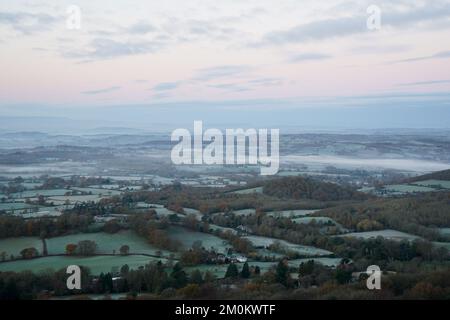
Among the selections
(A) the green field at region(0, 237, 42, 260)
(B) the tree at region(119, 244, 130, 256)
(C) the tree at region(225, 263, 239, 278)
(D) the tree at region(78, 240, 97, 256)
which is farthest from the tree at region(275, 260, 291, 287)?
(A) the green field at region(0, 237, 42, 260)

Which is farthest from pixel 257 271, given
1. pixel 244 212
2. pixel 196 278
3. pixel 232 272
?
pixel 244 212

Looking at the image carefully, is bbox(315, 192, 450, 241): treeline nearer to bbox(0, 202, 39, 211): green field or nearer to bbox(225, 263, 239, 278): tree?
bbox(225, 263, 239, 278): tree

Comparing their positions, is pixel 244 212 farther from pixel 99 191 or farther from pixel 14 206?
pixel 14 206

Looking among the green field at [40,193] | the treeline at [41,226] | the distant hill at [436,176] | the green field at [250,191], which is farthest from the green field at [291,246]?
the distant hill at [436,176]

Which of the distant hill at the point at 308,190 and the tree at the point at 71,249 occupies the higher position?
the distant hill at the point at 308,190

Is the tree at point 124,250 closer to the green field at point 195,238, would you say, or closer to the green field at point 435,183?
the green field at point 195,238

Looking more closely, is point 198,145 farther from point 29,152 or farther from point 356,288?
point 356,288
